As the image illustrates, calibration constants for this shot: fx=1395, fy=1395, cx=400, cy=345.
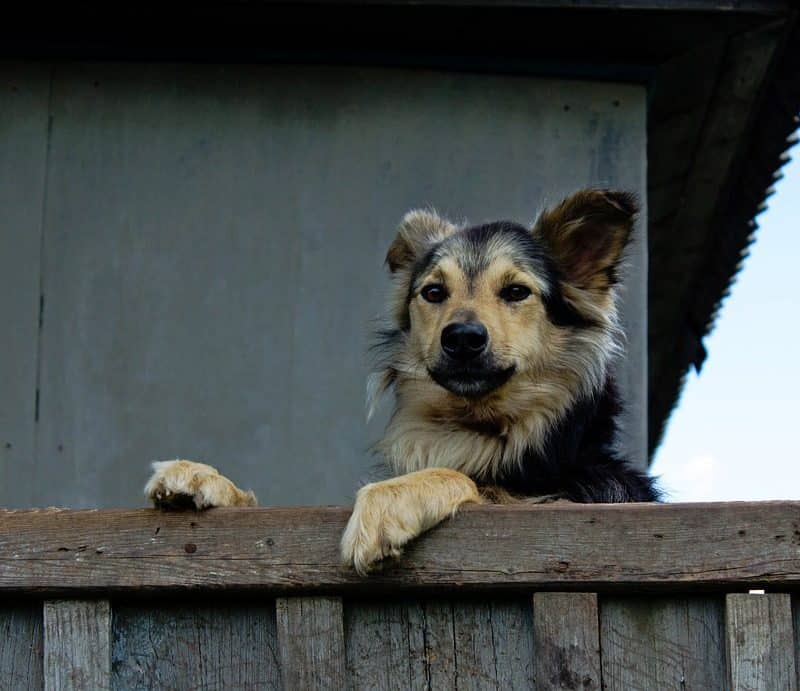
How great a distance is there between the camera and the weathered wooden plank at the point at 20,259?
5594 mm

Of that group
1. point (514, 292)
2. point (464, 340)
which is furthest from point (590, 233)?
point (464, 340)

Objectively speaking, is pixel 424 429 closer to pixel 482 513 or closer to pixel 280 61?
pixel 482 513

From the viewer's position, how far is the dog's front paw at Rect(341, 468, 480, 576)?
9.25 ft

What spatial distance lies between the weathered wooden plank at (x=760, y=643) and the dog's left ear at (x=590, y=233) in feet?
7.09

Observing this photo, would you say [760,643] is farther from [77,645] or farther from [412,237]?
[412,237]

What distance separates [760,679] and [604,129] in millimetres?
3495

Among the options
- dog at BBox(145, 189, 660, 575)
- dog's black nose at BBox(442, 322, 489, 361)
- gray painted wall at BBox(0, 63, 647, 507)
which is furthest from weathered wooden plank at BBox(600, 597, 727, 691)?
gray painted wall at BBox(0, 63, 647, 507)

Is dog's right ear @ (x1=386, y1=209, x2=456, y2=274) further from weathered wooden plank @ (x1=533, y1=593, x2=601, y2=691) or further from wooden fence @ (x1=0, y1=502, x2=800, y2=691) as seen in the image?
weathered wooden plank @ (x1=533, y1=593, x2=601, y2=691)

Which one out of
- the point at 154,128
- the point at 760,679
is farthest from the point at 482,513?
the point at 154,128

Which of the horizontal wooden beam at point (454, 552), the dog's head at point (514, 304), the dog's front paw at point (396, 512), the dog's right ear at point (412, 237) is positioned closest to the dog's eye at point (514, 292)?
the dog's head at point (514, 304)

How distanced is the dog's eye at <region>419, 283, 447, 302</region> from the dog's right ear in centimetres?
41

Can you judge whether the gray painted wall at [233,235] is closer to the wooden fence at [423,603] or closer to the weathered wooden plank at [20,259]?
the weathered wooden plank at [20,259]

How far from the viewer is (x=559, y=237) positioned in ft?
16.1

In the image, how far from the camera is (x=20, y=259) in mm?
5758
